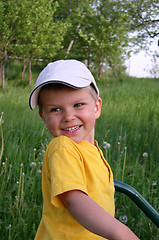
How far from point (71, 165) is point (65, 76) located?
31 centimetres

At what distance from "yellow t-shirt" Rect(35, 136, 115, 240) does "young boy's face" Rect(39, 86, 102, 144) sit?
0.23ft

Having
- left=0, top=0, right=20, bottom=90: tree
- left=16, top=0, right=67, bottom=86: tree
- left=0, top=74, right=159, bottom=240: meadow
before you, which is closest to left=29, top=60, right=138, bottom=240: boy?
left=0, top=74, right=159, bottom=240: meadow

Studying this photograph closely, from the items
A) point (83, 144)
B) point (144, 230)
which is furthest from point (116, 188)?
point (144, 230)

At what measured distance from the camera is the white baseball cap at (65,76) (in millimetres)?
989

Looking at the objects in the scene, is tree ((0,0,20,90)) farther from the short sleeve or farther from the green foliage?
the short sleeve

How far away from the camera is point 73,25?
1519 cm

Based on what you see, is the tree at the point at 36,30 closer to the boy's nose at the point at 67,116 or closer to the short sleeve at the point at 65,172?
the boy's nose at the point at 67,116

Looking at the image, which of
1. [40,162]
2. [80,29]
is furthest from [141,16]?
[40,162]

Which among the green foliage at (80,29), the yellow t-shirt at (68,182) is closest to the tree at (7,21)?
the green foliage at (80,29)

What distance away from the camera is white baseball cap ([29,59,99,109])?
989 millimetres

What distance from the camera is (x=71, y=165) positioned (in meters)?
0.88

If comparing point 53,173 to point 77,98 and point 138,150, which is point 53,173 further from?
point 138,150

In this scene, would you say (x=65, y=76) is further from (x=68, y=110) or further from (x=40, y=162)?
(x=40, y=162)

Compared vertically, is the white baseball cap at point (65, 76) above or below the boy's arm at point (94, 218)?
above
